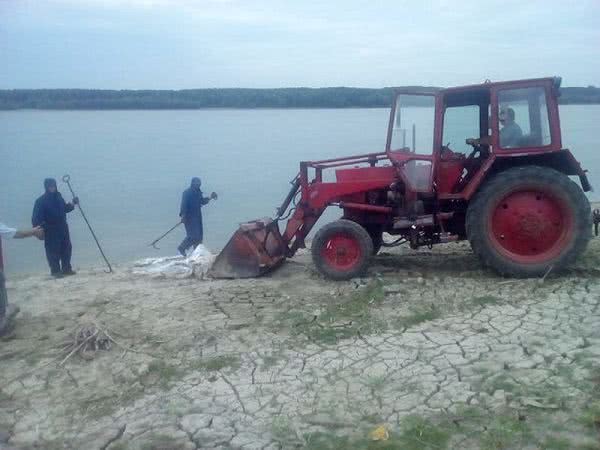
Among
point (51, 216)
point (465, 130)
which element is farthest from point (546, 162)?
point (51, 216)

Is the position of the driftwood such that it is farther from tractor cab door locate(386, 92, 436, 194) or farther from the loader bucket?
tractor cab door locate(386, 92, 436, 194)

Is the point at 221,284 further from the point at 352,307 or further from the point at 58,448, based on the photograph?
the point at 58,448

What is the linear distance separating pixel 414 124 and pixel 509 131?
3.66 ft

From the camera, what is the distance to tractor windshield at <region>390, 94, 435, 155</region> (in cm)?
823

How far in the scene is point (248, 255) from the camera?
28.2 feet

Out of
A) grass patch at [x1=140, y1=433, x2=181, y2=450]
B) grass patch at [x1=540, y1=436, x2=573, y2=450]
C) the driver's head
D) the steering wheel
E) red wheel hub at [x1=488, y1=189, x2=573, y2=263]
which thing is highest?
the driver's head

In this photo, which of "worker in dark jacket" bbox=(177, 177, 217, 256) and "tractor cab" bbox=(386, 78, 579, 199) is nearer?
"tractor cab" bbox=(386, 78, 579, 199)

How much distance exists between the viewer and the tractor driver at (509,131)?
7.74m

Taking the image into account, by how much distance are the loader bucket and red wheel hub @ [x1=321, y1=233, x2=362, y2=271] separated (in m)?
0.79

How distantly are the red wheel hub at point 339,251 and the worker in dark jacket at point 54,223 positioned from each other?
3.90 meters

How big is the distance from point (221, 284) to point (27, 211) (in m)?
15.5

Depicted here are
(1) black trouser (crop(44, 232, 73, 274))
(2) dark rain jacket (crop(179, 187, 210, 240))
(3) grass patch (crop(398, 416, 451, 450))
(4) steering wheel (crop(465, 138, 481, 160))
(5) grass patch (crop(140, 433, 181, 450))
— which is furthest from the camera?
(2) dark rain jacket (crop(179, 187, 210, 240))

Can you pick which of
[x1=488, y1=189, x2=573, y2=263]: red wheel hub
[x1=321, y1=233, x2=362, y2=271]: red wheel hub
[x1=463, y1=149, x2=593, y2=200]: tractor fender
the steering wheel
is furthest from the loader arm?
[x1=488, y1=189, x2=573, y2=263]: red wheel hub

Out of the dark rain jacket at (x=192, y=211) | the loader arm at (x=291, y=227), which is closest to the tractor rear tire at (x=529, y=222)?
the loader arm at (x=291, y=227)
